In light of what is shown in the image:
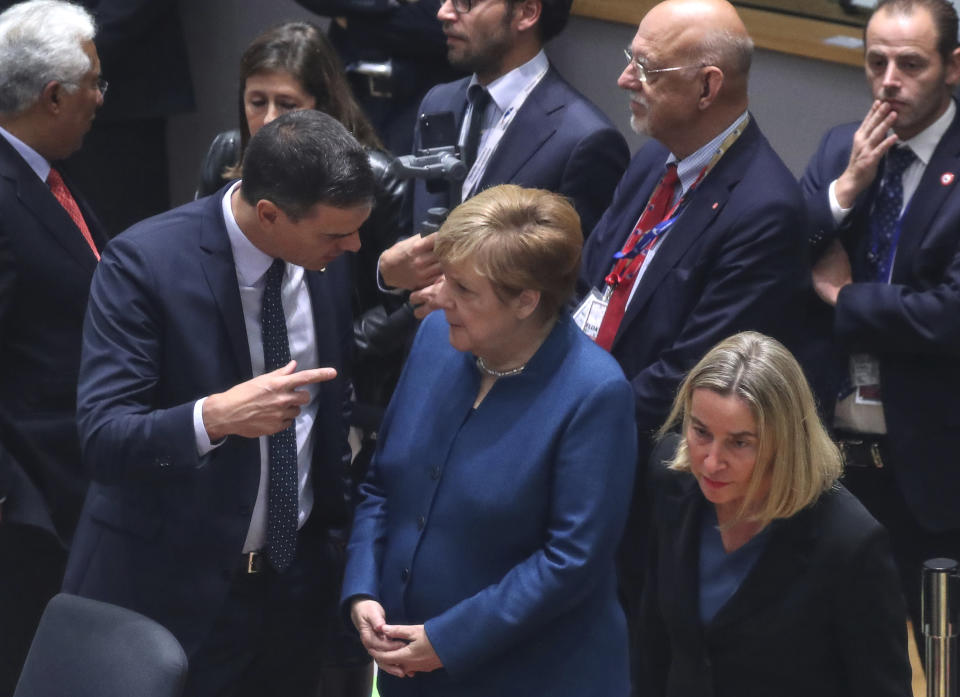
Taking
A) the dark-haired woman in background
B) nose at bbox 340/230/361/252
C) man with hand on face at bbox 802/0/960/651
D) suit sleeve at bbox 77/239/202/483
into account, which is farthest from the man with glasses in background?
suit sleeve at bbox 77/239/202/483

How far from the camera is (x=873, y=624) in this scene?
2389 mm

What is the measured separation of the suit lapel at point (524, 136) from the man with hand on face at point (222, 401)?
78cm

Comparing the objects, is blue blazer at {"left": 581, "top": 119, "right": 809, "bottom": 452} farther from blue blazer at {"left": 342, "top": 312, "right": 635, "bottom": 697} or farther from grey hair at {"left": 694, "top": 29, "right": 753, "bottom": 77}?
blue blazer at {"left": 342, "top": 312, "right": 635, "bottom": 697}

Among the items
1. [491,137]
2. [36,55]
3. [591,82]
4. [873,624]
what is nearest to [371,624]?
[873,624]

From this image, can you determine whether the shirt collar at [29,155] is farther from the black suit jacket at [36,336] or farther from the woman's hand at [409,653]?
the woman's hand at [409,653]

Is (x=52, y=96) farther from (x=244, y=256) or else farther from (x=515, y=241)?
(x=515, y=241)

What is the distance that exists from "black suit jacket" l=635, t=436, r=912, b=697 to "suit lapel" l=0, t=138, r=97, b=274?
1.60 meters

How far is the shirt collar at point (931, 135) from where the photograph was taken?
132 inches

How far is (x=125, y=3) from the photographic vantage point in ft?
16.1

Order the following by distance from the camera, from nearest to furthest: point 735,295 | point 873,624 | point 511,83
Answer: point 873,624 < point 735,295 < point 511,83

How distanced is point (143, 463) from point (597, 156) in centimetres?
143

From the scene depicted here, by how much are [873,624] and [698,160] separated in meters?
1.25

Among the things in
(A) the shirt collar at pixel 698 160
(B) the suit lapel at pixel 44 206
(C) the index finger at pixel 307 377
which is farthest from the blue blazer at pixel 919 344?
(B) the suit lapel at pixel 44 206

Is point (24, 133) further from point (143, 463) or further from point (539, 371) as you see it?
point (539, 371)
